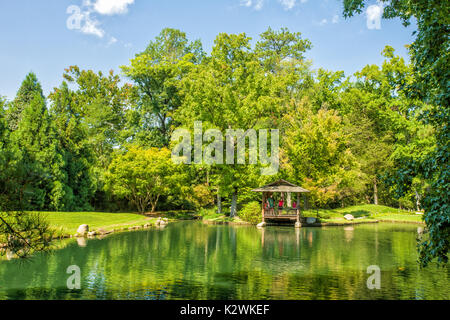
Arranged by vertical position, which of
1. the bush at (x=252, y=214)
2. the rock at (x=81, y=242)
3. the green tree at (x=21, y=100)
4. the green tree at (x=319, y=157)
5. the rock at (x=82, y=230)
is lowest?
the rock at (x=81, y=242)

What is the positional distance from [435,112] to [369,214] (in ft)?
95.9

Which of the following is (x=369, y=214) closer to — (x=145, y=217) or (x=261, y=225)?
(x=261, y=225)

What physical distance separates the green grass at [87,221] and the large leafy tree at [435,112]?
16369 mm

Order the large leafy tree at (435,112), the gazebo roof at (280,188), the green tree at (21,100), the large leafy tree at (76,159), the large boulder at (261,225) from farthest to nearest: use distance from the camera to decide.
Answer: the large leafy tree at (76,159) < the green tree at (21,100) < the gazebo roof at (280,188) < the large boulder at (261,225) < the large leafy tree at (435,112)

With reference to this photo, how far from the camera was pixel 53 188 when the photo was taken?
25.3 meters

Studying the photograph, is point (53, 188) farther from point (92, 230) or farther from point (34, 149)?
point (92, 230)

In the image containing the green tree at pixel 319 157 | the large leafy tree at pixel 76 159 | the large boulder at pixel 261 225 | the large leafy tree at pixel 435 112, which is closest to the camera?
the large leafy tree at pixel 435 112

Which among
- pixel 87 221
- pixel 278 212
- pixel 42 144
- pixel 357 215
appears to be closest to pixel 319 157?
pixel 278 212

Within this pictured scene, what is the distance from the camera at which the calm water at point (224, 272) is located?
8203 millimetres

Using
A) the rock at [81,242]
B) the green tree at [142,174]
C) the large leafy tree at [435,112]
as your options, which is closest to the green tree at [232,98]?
the green tree at [142,174]

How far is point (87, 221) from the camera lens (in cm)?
2188

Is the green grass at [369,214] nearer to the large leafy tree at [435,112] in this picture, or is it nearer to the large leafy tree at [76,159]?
the large leafy tree at [76,159]

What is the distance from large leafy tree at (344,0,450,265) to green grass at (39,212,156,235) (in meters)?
16.4
